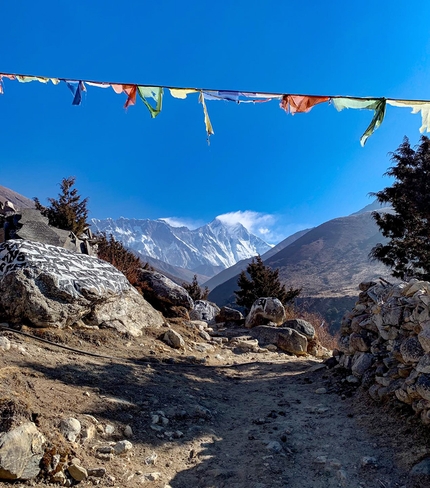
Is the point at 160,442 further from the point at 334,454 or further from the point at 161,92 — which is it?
the point at 161,92

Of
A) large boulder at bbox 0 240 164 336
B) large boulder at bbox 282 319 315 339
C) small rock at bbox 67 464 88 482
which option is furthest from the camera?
large boulder at bbox 282 319 315 339

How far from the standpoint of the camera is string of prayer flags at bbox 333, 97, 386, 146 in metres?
5.28

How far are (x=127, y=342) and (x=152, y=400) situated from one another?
2.76 m

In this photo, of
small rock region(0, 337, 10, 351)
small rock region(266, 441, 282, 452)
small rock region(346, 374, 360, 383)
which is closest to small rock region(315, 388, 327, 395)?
small rock region(346, 374, 360, 383)

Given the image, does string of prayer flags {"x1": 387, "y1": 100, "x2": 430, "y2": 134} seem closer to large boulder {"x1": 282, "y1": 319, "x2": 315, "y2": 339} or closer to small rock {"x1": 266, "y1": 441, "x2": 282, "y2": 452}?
small rock {"x1": 266, "y1": 441, "x2": 282, "y2": 452}

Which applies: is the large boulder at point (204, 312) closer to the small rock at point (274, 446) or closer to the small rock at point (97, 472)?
the small rock at point (274, 446)

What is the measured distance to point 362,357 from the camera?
5707 mm

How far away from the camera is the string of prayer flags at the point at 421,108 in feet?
16.9

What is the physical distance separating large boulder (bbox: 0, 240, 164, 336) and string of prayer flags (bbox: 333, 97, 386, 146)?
5800 millimetres

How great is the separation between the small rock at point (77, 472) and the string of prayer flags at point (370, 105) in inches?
229

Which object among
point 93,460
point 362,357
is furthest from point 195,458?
point 362,357

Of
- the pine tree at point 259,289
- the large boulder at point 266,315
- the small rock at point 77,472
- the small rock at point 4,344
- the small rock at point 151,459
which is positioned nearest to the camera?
the small rock at point 77,472

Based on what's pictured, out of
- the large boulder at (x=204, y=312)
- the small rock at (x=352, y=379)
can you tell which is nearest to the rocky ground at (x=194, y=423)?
the small rock at (x=352, y=379)

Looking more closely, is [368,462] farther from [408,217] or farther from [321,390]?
[408,217]
